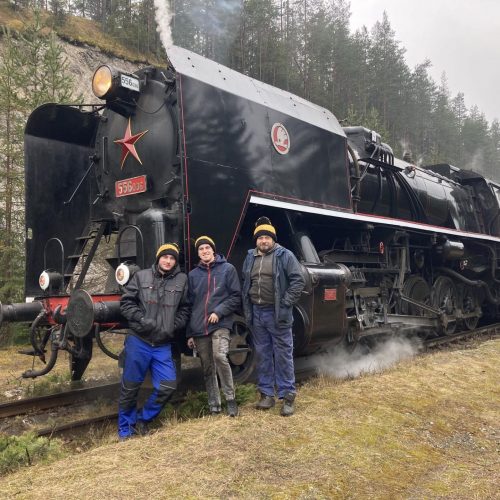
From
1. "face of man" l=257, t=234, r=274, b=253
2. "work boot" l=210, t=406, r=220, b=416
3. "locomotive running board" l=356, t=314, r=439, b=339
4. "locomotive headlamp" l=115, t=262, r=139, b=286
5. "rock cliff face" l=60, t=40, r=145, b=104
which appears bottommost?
"work boot" l=210, t=406, r=220, b=416

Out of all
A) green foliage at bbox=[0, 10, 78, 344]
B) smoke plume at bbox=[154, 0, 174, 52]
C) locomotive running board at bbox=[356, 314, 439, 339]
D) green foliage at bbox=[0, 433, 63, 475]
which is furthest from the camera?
green foliage at bbox=[0, 10, 78, 344]

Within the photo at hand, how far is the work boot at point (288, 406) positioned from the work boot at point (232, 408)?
38 cm

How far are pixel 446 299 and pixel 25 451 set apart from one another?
8.05m

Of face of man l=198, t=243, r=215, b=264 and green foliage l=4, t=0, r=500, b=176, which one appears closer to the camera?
face of man l=198, t=243, r=215, b=264

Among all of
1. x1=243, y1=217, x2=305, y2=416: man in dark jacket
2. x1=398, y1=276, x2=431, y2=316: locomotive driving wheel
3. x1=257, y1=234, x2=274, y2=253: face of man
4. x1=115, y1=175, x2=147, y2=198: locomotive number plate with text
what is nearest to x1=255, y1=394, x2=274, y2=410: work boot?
x1=243, y1=217, x2=305, y2=416: man in dark jacket

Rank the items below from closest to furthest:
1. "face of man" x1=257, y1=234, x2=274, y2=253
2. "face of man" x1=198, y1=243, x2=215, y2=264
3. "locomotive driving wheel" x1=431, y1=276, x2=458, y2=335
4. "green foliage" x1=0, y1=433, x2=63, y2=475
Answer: "green foliage" x1=0, y1=433, x2=63, y2=475 → "face of man" x1=198, y1=243, x2=215, y2=264 → "face of man" x1=257, y1=234, x2=274, y2=253 → "locomotive driving wheel" x1=431, y1=276, x2=458, y2=335

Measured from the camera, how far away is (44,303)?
5.01m

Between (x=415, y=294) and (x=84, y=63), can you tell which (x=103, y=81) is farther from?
(x=84, y=63)

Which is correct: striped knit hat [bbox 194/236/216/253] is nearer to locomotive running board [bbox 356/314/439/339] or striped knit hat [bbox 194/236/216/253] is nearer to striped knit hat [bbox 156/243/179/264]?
striped knit hat [bbox 156/243/179/264]

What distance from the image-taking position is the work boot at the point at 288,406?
425cm

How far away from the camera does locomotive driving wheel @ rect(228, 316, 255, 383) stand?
5.18m

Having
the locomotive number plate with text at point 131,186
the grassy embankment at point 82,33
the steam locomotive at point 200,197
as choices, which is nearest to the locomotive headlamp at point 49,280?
the steam locomotive at point 200,197

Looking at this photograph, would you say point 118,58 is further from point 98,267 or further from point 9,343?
point 9,343

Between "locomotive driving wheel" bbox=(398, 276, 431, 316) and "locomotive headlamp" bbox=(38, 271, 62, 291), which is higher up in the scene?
"locomotive headlamp" bbox=(38, 271, 62, 291)
